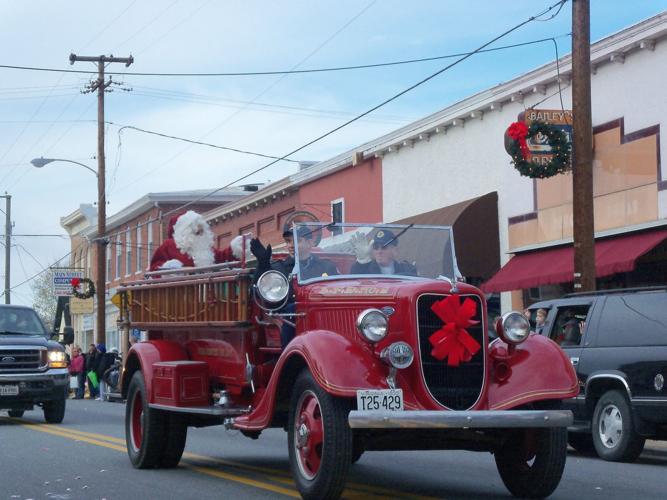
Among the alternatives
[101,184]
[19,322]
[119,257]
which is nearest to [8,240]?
[119,257]

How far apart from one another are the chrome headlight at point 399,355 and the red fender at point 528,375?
73 centimetres

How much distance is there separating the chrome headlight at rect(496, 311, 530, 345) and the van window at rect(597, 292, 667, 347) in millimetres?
4404

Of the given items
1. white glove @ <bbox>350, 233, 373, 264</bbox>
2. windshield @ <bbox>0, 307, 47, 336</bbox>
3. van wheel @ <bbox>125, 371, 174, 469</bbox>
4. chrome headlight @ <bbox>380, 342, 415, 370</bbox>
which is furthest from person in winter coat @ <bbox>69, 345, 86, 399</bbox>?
chrome headlight @ <bbox>380, 342, 415, 370</bbox>

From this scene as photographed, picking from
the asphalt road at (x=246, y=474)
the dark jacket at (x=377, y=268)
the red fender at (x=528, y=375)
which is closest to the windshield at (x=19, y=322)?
the asphalt road at (x=246, y=474)

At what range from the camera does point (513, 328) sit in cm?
891

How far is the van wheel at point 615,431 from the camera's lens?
13047 millimetres

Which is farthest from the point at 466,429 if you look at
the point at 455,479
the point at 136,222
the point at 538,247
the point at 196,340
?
the point at 136,222

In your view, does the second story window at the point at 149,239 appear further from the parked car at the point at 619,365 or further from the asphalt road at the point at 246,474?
the parked car at the point at 619,365

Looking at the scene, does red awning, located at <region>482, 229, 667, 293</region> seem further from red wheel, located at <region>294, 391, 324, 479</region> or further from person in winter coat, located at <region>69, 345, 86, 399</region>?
person in winter coat, located at <region>69, 345, 86, 399</region>

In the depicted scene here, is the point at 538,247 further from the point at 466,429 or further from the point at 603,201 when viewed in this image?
the point at 466,429

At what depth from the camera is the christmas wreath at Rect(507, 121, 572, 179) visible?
21.6 m

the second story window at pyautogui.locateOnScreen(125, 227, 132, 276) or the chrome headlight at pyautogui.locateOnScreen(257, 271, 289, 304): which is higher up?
the second story window at pyautogui.locateOnScreen(125, 227, 132, 276)

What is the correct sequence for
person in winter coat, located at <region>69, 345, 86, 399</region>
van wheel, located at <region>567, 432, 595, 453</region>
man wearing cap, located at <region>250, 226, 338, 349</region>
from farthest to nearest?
person in winter coat, located at <region>69, 345, 86, 399</region>, van wheel, located at <region>567, 432, 595, 453</region>, man wearing cap, located at <region>250, 226, 338, 349</region>

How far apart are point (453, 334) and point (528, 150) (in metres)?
13.5
